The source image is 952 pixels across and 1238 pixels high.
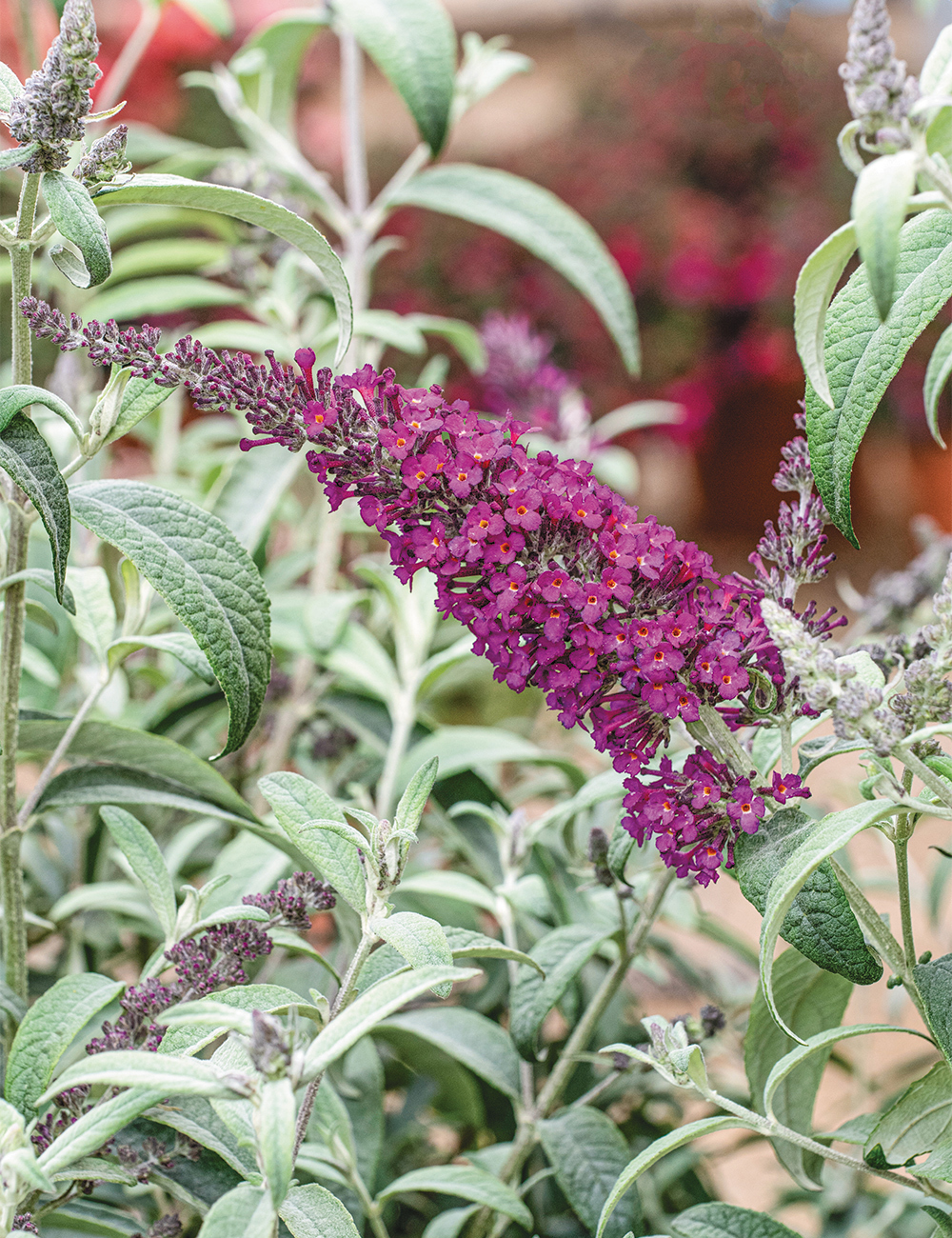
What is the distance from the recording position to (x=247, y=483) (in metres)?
0.77

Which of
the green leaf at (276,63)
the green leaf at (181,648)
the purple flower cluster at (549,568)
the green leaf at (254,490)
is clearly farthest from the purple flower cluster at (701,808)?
the green leaf at (276,63)

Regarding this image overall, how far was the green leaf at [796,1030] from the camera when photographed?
497mm

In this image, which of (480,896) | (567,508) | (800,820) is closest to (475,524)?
(567,508)

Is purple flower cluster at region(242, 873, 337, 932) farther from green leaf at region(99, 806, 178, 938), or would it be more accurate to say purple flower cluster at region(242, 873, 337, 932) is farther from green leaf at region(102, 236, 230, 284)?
green leaf at region(102, 236, 230, 284)

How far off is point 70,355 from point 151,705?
1.02 ft

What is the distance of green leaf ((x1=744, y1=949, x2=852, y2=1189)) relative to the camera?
0.50 meters

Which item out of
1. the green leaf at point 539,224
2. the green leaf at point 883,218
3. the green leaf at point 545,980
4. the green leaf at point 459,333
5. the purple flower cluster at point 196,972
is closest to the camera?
the green leaf at point 883,218

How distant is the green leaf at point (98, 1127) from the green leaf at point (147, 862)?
0.40 feet

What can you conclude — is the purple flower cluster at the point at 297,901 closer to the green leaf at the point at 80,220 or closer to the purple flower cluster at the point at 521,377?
the green leaf at the point at 80,220

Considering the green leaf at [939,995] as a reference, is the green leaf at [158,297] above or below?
above

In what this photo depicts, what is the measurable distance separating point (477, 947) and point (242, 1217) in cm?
13

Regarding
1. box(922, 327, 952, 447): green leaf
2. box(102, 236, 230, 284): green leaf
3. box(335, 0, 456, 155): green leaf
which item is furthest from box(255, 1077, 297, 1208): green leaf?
box(102, 236, 230, 284): green leaf

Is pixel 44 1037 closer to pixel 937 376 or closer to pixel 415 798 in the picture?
pixel 415 798

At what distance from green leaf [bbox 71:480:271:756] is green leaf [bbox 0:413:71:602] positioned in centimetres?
3
